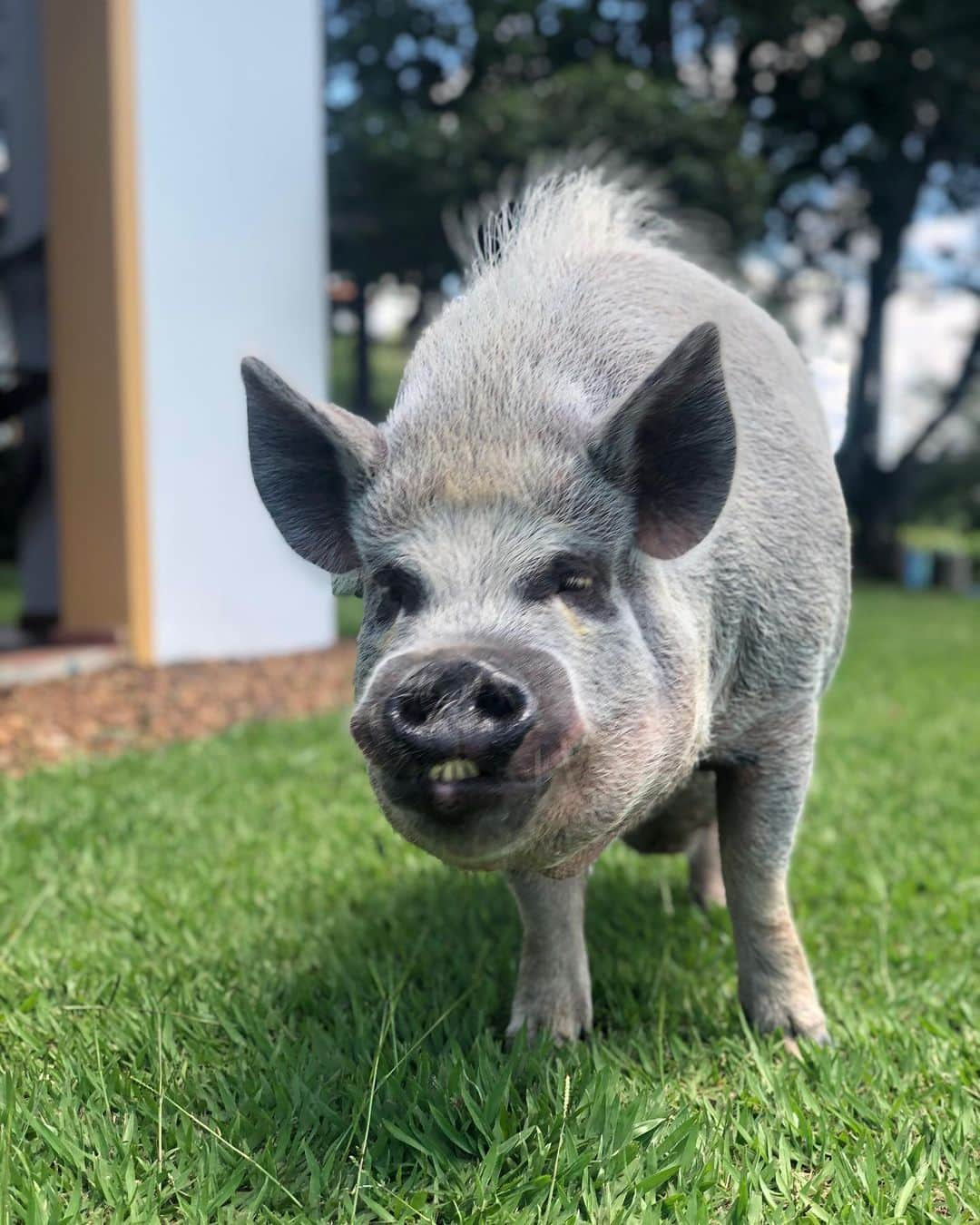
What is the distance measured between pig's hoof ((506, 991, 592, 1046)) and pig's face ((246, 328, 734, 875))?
647mm

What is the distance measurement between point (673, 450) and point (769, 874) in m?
1.06

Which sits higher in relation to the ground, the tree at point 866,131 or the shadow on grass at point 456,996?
the tree at point 866,131

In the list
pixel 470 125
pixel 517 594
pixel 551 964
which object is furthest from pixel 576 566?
pixel 470 125

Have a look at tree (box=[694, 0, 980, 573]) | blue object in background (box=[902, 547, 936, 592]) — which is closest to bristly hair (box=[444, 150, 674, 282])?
tree (box=[694, 0, 980, 573])

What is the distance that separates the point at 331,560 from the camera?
2.12 meters

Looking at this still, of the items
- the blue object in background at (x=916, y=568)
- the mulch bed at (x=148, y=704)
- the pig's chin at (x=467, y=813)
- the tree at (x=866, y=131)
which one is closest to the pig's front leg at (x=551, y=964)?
the pig's chin at (x=467, y=813)

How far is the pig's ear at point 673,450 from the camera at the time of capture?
185 centimetres

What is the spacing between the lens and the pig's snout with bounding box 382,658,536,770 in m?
1.56

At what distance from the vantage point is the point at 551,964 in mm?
2463

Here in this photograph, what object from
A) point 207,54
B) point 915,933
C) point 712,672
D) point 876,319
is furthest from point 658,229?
point 876,319

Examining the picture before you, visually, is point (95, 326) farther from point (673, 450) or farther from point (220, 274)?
point (673, 450)

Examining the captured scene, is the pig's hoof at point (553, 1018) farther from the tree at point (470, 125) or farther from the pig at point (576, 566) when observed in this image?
the tree at point (470, 125)

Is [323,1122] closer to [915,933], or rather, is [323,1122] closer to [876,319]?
[915,933]

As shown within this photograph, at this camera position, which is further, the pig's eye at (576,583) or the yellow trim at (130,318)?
the yellow trim at (130,318)
